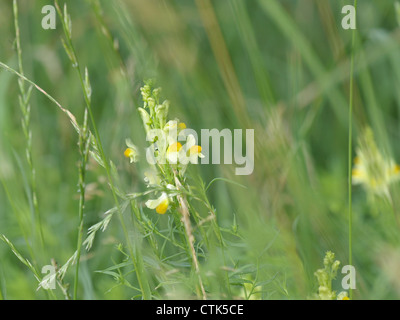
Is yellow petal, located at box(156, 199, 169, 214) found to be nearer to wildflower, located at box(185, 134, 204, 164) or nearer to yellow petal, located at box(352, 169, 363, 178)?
wildflower, located at box(185, 134, 204, 164)

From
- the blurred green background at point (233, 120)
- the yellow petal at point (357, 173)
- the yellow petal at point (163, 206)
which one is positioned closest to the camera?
the yellow petal at point (163, 206)

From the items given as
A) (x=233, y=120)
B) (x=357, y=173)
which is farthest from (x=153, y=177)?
(x=357, y=173)

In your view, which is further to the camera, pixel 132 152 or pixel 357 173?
pixel 357 173

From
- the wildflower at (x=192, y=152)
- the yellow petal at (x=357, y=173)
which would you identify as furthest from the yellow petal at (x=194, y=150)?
the yellow petal at (x=357, y=173)

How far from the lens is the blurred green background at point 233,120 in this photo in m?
0.83

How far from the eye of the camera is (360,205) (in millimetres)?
1634

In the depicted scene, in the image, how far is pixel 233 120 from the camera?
1.04 metres

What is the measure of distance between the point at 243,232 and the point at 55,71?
1.35m

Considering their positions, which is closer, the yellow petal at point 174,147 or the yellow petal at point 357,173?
the yellow petal at point 174,147

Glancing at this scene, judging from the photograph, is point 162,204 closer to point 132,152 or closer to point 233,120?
Answer: point 132,152

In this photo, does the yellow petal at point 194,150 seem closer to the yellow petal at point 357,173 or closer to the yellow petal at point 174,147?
the yellow petal at point 174,147

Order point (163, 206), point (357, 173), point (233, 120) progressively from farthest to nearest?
1. point (357, 173)
2. point (233, 120)
3. point (163, 206)

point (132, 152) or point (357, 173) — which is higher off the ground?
point (357, 173)

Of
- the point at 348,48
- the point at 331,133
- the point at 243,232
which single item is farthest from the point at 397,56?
the point at 243,232
